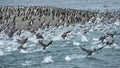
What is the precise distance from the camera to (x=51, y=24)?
5841 cm

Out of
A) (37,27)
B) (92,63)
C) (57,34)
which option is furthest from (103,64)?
(37,27)

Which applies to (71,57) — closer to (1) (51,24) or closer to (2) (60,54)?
(2) (60,54)

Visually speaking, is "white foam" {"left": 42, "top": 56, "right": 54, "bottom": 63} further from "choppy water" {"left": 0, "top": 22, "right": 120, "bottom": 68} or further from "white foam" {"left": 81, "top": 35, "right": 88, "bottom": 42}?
"white foam" {"left": 81, "top": 35, "right": 88, "bottom": 42}

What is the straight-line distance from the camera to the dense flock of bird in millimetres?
47787

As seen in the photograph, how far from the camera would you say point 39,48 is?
40.3 m

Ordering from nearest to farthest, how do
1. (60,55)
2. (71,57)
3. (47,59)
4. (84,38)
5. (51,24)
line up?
(47,59), (71,57), (60,55), (84,38), (51,24)

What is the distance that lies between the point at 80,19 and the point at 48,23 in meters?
7.81

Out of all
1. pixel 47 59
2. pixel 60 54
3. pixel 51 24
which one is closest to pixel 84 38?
pixel 60 54

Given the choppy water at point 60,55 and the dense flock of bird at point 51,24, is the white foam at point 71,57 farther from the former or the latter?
the dense flock of bird at point 51,24

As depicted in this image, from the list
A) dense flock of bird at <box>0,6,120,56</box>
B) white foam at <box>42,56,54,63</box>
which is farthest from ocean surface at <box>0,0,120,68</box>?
dense flock of bird at <box>0,6,120,56</box>

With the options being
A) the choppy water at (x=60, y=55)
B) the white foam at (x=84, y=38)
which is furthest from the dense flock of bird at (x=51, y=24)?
the white foam at (x=84, y=38)

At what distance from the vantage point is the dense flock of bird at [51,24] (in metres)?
47.8

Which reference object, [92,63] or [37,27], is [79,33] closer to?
[37,27]

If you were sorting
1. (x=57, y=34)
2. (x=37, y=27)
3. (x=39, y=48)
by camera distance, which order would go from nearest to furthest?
(x=39, y=48) → (x=57, y=34) → (x=37, y=27)
